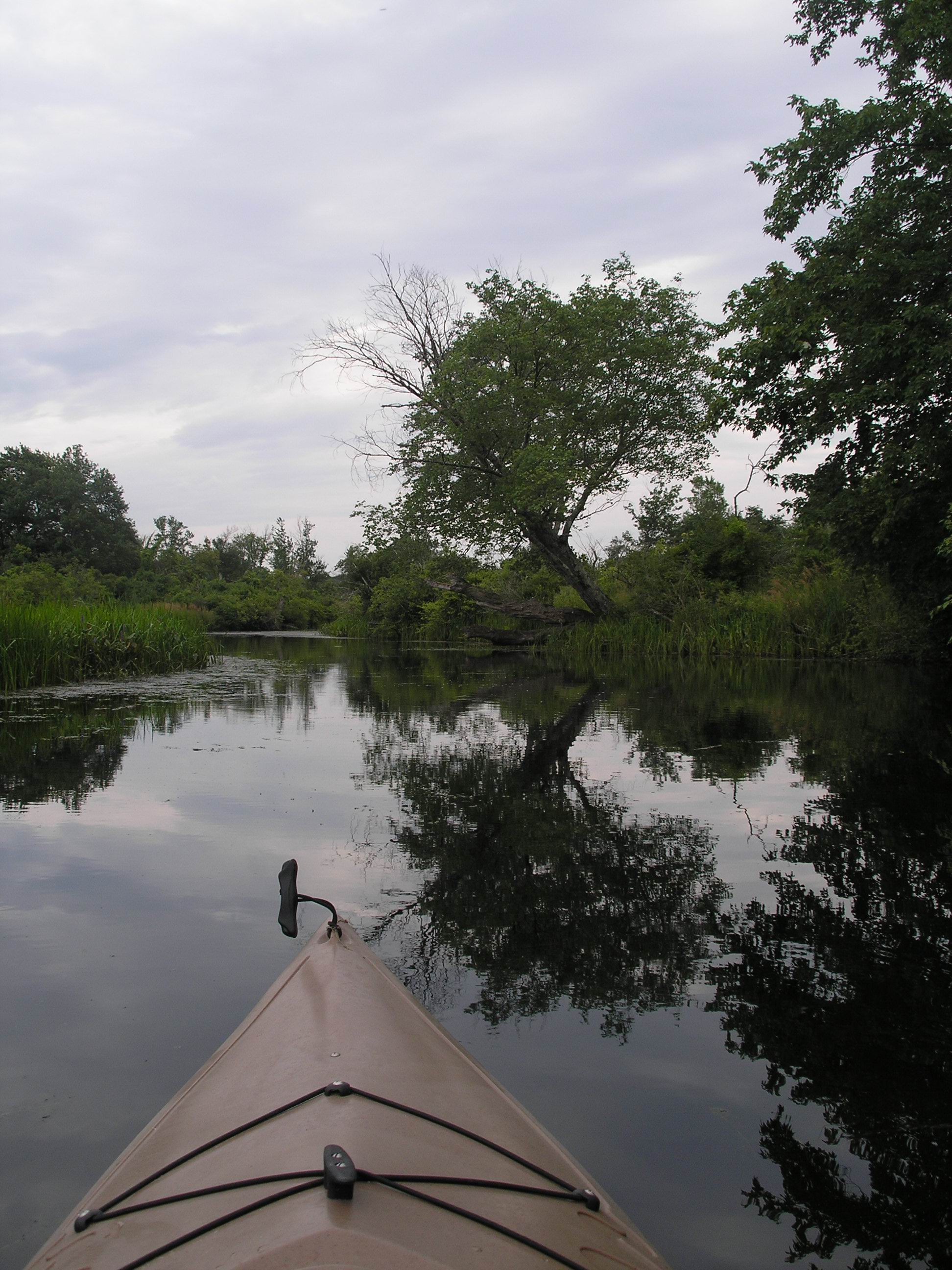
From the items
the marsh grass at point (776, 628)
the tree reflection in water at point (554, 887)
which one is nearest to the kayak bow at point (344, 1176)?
the tree reflection in water at point (554, 887)

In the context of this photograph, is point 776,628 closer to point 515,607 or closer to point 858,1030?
point 515,607

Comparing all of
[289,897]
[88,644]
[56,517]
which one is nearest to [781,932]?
[289,897]

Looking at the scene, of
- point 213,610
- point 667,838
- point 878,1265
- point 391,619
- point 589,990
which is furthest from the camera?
point 213,610

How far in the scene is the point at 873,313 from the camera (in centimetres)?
1298

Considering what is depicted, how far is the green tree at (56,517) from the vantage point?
46.6 metres

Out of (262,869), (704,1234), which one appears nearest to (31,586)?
(262,869)

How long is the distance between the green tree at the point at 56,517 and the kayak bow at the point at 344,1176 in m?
47.3

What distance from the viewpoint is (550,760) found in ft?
23.3

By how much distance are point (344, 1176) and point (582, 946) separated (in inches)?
78.9

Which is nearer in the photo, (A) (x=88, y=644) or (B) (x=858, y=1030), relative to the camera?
Answer: (B) (x=858, y=1030)

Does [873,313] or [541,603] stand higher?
[873,313]

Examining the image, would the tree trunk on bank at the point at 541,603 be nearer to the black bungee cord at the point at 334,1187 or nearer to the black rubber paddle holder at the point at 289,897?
the black rubber paddle holder at the point at 289,897

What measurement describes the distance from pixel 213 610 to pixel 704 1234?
50.1 metres

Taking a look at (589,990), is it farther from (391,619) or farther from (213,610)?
(213,610)
